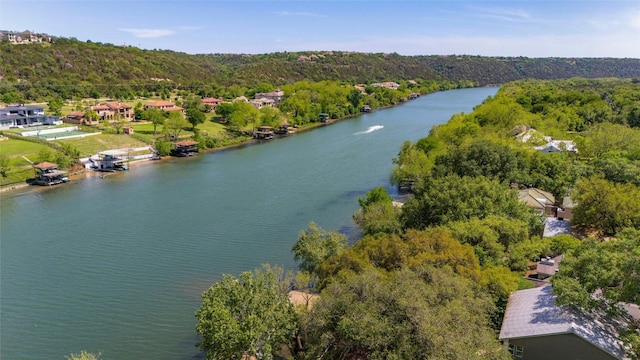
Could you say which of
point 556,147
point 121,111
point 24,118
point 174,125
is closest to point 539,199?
point 556,147

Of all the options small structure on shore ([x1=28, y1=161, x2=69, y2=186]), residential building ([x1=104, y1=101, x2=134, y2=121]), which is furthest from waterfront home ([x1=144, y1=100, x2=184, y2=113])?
small structure on shore ([x1=28, y1=161, x2=69, y2=186])

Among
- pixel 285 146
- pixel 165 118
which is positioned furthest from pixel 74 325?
pixel 165 118

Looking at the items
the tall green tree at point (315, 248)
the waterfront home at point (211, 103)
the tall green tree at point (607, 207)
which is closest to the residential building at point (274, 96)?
the waterfront home at point (211, 103)

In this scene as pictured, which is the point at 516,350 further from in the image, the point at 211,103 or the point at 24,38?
the point at 24,38

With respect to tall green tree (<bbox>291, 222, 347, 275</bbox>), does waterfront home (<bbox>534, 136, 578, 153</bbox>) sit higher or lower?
higher

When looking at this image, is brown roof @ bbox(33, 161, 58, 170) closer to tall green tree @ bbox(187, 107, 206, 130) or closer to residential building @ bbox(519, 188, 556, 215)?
tall green tree @ bbox(187, 107, 206, 130)

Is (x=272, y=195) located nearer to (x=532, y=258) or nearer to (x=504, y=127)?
(x=532, y=258)
